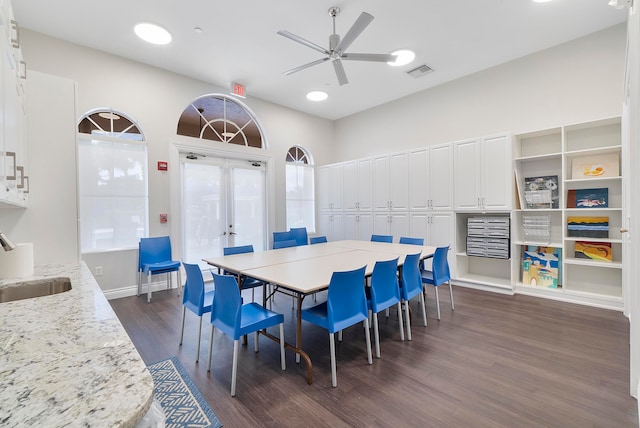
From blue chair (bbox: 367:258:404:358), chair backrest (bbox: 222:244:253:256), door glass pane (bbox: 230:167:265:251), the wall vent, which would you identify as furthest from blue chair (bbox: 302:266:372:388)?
the wall vent

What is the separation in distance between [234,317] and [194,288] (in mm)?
689

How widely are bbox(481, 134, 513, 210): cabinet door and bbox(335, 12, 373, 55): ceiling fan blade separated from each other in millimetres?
2748

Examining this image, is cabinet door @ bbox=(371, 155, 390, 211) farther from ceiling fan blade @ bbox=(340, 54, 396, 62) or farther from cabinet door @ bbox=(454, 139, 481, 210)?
ceiling fan blade @ bbox=(340, 54, 396, 62)

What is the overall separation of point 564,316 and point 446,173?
96.9 inches

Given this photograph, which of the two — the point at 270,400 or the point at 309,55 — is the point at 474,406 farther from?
the point at 309,55

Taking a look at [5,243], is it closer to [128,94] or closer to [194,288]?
[194,288]

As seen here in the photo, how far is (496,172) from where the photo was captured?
431cm

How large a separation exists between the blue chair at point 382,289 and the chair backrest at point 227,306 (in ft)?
3.86

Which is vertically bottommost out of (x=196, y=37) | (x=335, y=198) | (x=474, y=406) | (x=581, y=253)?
(x=474, y=406)

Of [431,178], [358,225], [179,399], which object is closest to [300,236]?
[358,225]

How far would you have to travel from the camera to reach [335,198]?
21.6 ft

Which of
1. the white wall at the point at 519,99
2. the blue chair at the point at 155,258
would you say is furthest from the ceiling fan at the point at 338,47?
the blue chair at the point at 155,258

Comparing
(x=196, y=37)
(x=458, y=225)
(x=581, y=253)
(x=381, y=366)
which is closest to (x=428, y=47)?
(x=458, y=225)

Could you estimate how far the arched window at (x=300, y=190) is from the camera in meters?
6.54
